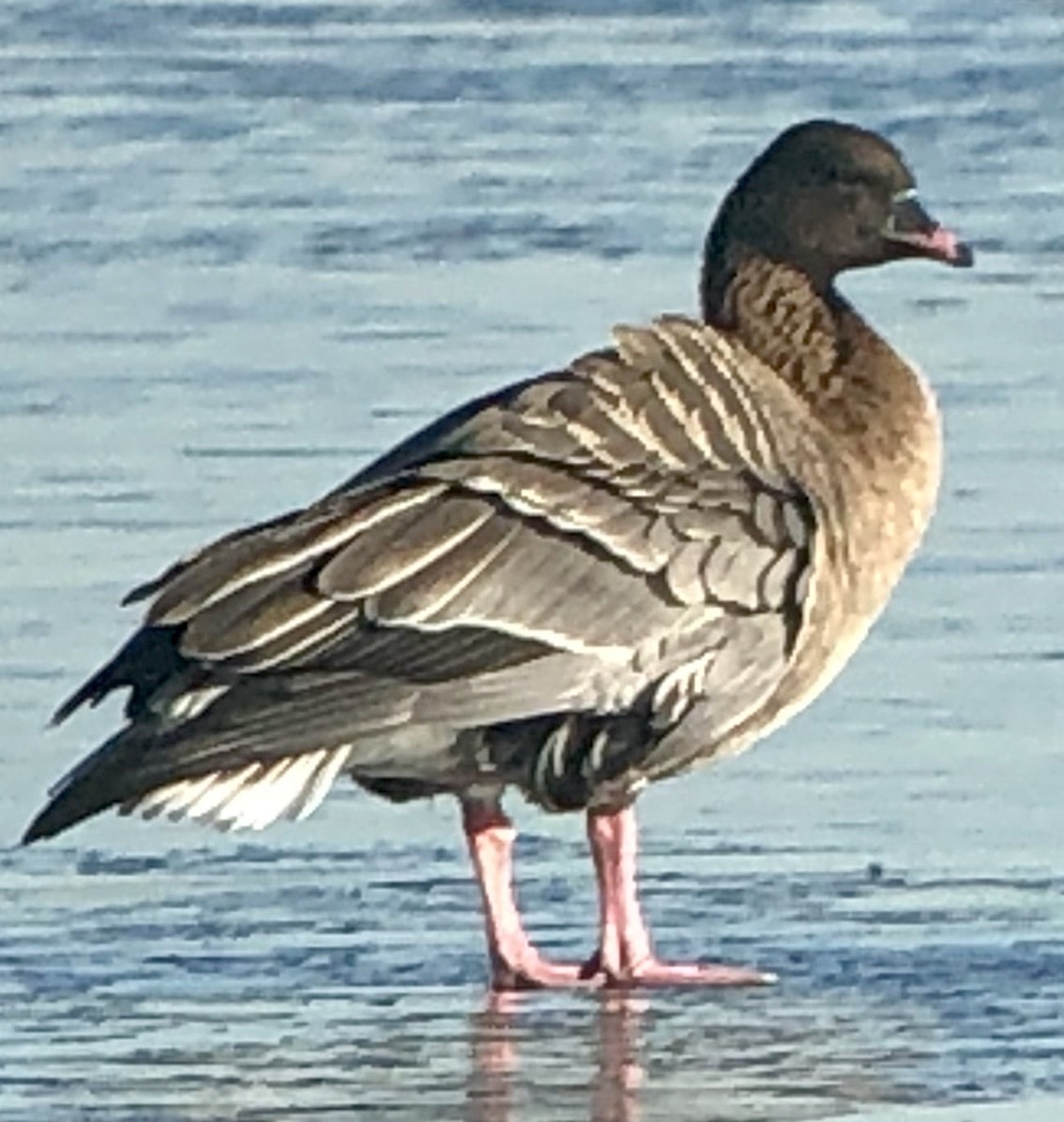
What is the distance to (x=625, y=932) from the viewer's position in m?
9.31

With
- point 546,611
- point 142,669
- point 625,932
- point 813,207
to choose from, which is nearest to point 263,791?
point 142,669

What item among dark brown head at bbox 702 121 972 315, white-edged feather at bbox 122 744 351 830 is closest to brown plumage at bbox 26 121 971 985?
white-edged feather at bbox 122 744 351 830

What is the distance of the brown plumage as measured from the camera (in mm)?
8953

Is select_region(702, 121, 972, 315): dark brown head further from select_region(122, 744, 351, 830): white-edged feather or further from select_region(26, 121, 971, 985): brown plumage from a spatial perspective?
select_region(122, 744, 351, 830): white-edged feather

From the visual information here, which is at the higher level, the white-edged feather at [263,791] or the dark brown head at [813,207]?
the dark brown head at [813,207]

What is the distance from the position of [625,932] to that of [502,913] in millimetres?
211

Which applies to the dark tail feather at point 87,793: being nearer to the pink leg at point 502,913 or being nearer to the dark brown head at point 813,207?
the pink leg at point 502,913

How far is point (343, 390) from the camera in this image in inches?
546

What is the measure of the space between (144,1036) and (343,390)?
538 centimetres

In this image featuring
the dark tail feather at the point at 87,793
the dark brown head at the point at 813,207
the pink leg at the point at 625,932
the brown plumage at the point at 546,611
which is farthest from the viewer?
the dark brown head at the point at 813,207

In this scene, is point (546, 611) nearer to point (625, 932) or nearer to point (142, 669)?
point (625, 932)

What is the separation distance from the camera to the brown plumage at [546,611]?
8.95 m

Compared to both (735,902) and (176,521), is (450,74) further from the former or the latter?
(735,902)

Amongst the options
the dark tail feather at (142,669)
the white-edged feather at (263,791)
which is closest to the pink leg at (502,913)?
the white-edged feather at (263,791)
